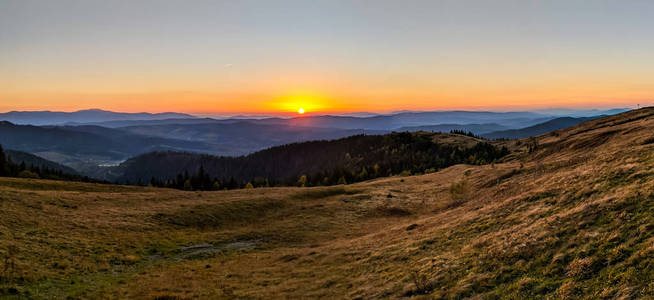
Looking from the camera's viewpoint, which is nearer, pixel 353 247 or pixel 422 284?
pixel 422 284

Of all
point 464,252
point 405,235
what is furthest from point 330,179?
point 464,252

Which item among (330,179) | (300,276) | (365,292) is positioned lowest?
(330,179)

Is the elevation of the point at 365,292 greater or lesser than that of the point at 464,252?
lesser

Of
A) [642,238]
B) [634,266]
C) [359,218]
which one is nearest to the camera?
[634,266]

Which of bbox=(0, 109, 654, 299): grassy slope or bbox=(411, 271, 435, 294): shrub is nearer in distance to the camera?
bbox=(0, 109, 654, 299): grassy slope

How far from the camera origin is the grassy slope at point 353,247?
15.6 m

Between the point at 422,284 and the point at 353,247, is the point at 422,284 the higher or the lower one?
the higher one

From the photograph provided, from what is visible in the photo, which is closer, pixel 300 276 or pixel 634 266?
pixel 634 266

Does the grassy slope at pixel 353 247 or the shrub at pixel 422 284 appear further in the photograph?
the shrub at pixel 422 284

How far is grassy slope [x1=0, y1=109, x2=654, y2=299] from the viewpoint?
15.6m

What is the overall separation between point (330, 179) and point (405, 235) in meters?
105

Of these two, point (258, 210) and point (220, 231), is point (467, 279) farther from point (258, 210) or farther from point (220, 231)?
point (258, 210)

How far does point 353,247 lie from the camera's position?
32.0 meters

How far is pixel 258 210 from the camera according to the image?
53.6 metres
